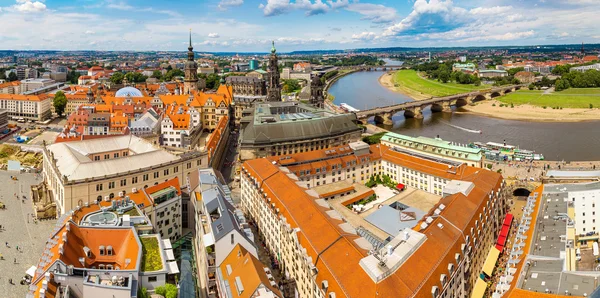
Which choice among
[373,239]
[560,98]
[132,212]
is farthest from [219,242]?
[560,98]

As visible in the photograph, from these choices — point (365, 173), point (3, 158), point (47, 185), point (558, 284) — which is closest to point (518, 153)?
point (365, 173)

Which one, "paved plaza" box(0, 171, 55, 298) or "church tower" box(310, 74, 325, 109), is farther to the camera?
"church tower" box(310, 74, 325, 109)

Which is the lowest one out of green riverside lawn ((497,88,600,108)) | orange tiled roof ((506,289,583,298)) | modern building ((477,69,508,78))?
orange tiled roof ((506,289,583,298))

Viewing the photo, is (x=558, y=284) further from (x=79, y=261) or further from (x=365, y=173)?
(x=365, y=173)

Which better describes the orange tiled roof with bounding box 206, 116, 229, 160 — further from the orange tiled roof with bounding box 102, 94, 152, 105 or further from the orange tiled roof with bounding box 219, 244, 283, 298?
the orange tiled roof with bounding box 219, 244, 283, 298

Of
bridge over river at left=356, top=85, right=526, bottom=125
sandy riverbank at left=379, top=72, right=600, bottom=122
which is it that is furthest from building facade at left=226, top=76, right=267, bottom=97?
sandy riverbank at left=379, top=72, right=600, bottom=122

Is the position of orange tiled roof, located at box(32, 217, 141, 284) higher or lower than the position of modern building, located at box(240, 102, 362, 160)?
lower
